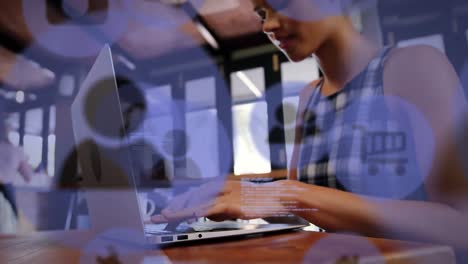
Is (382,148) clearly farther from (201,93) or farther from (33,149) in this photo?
(33,149)

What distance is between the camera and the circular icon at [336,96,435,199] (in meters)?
0.68

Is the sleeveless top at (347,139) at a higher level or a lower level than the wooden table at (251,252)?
higher

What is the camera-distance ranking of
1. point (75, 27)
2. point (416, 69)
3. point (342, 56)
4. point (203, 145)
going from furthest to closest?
point (75, 27)
point (203, 145)
point (342, 56)
point (416, 69)

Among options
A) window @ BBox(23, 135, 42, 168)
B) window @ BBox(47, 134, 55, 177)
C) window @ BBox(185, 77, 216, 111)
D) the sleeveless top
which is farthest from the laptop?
window @ BBox(23, 135, 42, 168)

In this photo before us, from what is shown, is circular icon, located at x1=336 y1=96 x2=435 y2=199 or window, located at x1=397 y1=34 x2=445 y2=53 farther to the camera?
window, located at x1=397 y1=34 x2=445 y2=53

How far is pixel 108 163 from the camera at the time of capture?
38 centimetres

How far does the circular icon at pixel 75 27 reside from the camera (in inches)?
59.6

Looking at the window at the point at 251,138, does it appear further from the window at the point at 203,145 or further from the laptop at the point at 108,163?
the laptop at the point at 108,163

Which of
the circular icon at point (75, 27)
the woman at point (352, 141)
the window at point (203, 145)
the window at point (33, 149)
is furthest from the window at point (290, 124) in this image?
the window at point (33, 149)

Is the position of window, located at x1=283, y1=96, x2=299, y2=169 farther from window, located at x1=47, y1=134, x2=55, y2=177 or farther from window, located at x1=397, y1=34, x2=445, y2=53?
window, located at x1=47, y1=134, x2=55, y2=177

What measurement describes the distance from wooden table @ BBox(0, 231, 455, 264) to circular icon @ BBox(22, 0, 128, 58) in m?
1.14

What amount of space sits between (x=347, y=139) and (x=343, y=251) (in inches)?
19.5

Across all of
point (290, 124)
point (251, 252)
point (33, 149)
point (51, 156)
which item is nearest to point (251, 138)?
point (290, 124)

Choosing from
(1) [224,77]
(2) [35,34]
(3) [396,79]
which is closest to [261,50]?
(1) [224,77]
